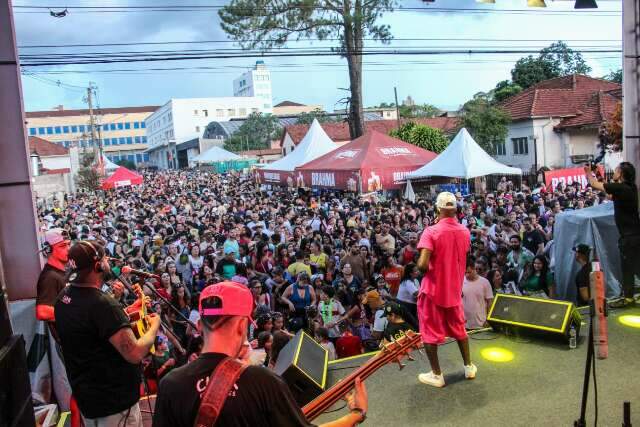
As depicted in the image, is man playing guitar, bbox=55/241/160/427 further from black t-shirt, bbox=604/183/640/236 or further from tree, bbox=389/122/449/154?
tree, bbox=389/122/449/154

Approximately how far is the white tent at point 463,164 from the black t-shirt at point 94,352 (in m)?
12.8

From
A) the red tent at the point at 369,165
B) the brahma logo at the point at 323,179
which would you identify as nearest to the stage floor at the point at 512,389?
the red tent at the point at 369,165

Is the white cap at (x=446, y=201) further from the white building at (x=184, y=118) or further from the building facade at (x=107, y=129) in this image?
the building facade at (x=107, y=129)

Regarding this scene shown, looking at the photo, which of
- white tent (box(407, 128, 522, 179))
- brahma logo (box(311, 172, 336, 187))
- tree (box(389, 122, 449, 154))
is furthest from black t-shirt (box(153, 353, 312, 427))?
tree (box(389, 122, 449, 154))

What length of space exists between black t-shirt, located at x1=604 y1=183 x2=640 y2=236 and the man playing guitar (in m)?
4.79

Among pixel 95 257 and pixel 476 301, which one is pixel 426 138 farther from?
pixel 95 257

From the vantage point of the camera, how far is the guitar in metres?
2.49

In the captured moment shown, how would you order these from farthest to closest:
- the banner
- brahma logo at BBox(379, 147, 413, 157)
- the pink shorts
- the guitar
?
the banner < brahma logo at BBox(379, 147, 413, 157) < the pink shorts < the guitar

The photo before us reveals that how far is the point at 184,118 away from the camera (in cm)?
8906

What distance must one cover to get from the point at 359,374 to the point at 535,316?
330 cm

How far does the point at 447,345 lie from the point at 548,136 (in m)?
27.5

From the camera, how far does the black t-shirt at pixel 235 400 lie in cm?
180

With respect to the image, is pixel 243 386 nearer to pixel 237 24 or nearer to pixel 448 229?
pixel 448 229

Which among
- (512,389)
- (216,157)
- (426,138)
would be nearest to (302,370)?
(512,389)
